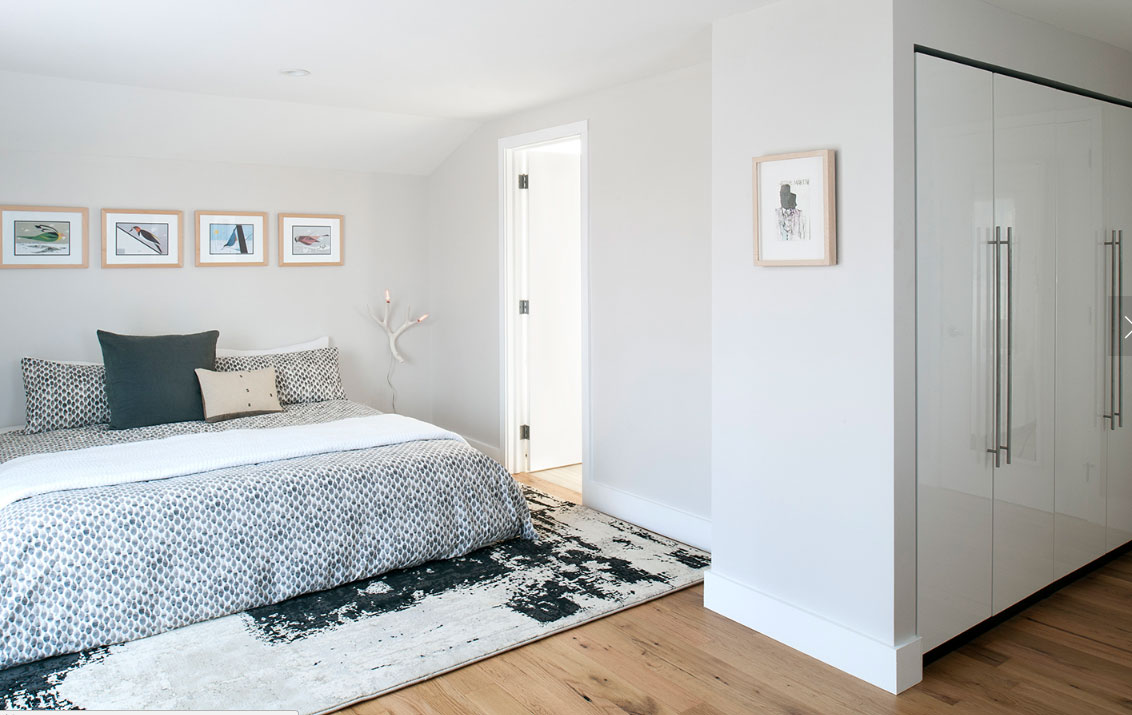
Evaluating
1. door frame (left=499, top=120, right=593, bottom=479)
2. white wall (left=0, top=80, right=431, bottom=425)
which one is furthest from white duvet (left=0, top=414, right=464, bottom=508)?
white wall (left=0, top=80, right=431, bottom=425)

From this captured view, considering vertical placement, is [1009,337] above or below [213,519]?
above

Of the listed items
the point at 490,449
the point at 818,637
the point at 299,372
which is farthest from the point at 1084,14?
the point at 299,372

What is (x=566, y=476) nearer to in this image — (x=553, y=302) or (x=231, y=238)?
(x=553, y=302)

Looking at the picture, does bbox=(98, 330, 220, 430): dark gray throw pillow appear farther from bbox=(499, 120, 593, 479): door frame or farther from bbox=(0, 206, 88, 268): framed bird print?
bbox=(499, 120, 593, 479): door frame

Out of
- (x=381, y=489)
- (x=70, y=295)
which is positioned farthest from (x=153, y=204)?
(x=381, y=489)

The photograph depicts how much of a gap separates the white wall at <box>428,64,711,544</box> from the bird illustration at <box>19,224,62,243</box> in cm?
251

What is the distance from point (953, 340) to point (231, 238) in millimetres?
4058

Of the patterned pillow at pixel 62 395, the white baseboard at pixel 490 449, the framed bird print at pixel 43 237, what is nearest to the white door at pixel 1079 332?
the white baseboard at pixel 490 449

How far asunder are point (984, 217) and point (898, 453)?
2.80 ft

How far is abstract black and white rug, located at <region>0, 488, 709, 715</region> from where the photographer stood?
2516 millimetres

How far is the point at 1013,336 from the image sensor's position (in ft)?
9.51

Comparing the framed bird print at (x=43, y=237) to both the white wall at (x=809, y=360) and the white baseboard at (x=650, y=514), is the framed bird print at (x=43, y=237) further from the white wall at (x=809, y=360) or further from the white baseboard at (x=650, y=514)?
the white wall at (x=809, y=360)

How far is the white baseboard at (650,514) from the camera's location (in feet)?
12.5

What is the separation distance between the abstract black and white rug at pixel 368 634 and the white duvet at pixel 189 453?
0.60 meters
